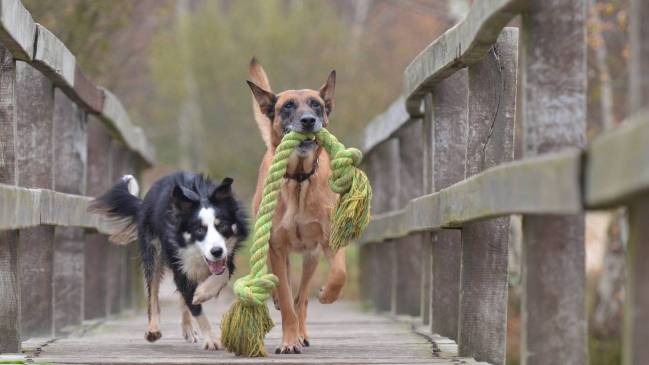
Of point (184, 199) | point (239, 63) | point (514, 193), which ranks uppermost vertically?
point (239, 63)

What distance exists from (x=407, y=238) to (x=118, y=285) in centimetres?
272

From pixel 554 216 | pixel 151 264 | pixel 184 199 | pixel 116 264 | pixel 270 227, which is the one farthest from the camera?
pixel 116 264

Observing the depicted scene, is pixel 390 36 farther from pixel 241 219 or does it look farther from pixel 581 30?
pixel 581 30

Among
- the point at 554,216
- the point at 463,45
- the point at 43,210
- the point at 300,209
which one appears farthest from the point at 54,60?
the point at 554,216

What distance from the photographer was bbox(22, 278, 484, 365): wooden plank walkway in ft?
19.0

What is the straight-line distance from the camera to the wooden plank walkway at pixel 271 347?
5789 mm

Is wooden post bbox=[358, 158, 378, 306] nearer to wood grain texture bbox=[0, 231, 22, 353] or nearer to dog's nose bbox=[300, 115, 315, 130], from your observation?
dog's nose bbox=[300, 115, 315, 130]

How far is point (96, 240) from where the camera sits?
33.2 feet

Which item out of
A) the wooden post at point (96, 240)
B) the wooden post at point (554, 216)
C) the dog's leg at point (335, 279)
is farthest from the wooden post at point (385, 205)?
the wooden post at point (554, 216)

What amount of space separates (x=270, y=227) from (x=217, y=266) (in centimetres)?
50

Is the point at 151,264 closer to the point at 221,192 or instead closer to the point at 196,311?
the point at 196,311

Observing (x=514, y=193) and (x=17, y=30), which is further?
(x=17, y=30)

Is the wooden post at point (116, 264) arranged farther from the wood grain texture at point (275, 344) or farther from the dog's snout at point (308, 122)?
the dog's snout at point (308, 122)

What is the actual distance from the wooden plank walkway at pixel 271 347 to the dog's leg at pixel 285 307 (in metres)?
0.11
